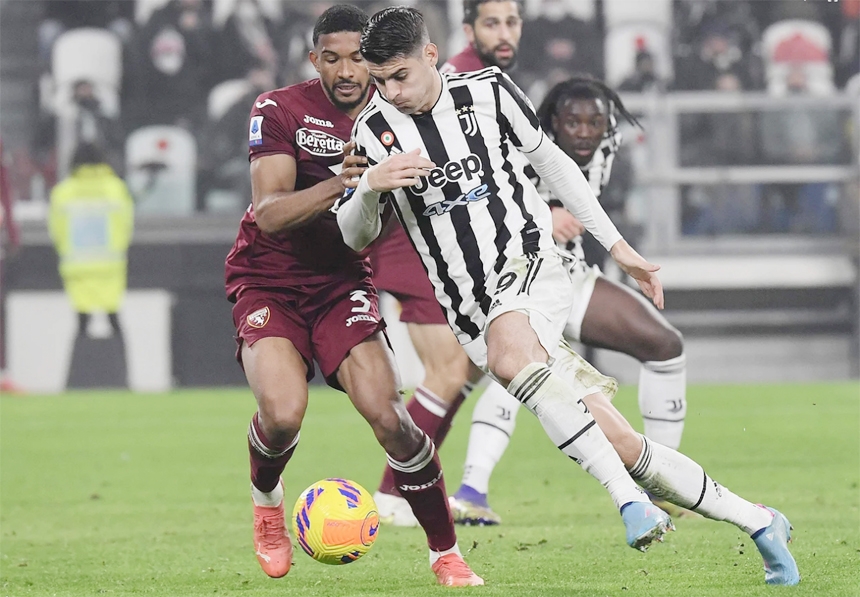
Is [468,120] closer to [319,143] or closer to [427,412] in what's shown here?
[319,143]

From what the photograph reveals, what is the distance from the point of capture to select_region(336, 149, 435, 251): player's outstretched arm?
4.05 meters

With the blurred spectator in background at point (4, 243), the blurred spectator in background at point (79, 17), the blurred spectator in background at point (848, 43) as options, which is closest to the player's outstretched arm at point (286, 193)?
the blurred spectator in background at point (4, 243)

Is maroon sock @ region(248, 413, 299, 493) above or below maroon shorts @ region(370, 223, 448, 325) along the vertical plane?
below

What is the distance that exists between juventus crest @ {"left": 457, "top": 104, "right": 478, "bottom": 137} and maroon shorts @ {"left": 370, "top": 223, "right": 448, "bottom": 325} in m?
1.95

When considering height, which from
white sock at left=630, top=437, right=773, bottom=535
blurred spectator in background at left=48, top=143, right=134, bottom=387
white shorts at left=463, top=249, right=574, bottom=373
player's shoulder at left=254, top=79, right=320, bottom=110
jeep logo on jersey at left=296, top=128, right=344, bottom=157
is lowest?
blurred spectator in background at left=48, top=143, right=134, bottom=387

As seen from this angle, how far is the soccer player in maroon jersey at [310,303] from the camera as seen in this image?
4.64 m

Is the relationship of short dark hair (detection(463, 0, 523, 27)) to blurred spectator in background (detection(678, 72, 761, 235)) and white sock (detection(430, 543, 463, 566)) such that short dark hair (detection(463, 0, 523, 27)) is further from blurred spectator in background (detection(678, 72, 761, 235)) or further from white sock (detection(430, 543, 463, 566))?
blurred spectator in background (detection(678, 72, 761, 235))

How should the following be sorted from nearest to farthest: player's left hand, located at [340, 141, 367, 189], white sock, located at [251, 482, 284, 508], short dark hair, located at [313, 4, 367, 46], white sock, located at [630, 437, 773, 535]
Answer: white sock, located at [630, 437, 773, 535]
player's left hand, located at [340, 141, 367, 189]
short dark hair, located at [313, 4, 367, 46]
white sock, located at [251, 482, 284, 508]

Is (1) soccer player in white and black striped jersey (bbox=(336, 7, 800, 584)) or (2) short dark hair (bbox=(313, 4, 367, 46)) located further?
(2) short dark hair (bbox=(313, 4, 367, 46))

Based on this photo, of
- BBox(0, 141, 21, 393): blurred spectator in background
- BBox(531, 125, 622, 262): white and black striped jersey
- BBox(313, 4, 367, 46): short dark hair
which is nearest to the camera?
BBox(313, 4, 367, 46): short dark hair

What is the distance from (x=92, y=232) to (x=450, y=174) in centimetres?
1095

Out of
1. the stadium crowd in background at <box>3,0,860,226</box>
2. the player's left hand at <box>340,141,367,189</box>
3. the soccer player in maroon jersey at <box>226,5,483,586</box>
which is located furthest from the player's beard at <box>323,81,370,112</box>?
the stadium crowd in background at <box>3,0,860,226</box>

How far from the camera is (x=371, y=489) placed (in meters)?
7.27

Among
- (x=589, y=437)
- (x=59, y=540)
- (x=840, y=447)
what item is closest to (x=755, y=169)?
(x=840, y=447)
